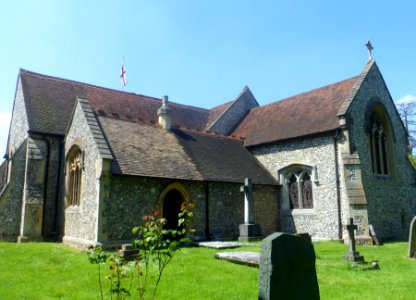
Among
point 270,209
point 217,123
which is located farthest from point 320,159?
point 217,123

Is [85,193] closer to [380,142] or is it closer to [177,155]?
[177,155]

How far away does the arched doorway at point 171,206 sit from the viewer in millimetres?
15012

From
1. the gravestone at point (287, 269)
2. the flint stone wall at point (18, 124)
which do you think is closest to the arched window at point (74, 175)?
the flint stone wall at point (18, 124)

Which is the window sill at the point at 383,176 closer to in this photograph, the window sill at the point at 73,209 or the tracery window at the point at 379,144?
the tracery window at the point at 379,144

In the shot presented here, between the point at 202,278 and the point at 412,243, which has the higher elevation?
the point at 412,243

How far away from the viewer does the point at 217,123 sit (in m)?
24.4

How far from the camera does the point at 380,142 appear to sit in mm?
19047

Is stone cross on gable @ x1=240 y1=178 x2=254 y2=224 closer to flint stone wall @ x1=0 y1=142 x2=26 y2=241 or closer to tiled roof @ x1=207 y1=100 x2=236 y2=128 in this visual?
tiled roof @ x1=207 y1=100 x2=236 y2=128

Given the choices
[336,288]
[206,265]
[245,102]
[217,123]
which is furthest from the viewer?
[245,102]

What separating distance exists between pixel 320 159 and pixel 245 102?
10.8 metres

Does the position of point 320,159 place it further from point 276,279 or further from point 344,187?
point 276,279

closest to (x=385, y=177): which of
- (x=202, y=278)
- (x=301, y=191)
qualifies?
(x=301, y=191)

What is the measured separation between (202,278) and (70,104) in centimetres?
1539

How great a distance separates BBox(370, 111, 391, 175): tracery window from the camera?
18.4 meters
